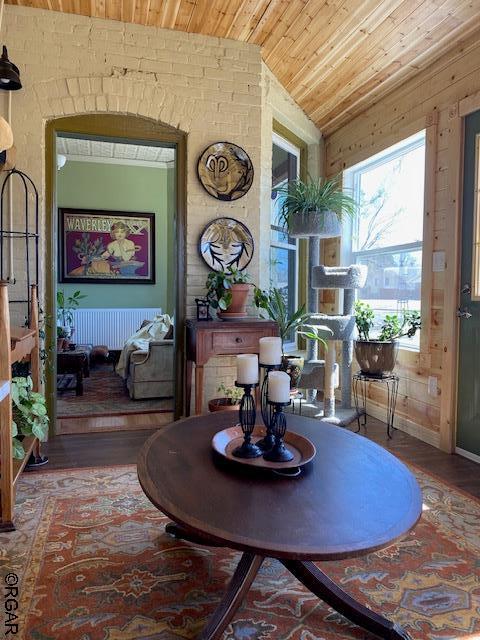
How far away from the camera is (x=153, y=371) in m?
4.55

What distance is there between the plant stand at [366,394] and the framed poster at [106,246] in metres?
4.19

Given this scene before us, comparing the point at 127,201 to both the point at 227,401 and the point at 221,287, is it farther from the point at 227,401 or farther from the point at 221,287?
the point at 227,401

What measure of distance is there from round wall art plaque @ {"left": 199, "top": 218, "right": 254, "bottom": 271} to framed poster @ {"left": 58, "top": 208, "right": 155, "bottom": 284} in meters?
3.83

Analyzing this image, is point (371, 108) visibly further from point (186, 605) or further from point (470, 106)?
point (186, 605)

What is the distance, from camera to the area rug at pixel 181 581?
1.47 metres

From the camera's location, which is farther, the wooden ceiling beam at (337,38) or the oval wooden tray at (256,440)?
the wooden ceiling beam at (337,38)

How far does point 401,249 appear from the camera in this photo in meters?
3.71

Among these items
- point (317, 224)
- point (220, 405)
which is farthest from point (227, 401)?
point (317, 224)

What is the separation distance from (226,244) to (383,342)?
4.58 ft

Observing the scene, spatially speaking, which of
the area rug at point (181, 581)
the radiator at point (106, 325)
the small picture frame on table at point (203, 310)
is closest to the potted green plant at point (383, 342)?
the small picture frame on table at point (203, 310)

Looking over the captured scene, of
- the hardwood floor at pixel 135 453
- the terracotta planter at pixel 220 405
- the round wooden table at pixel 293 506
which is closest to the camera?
the round wooden table at pixel 293 506

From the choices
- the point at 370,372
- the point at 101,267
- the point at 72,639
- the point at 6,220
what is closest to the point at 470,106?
the point at 370,372

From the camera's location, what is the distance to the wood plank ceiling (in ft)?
9.39

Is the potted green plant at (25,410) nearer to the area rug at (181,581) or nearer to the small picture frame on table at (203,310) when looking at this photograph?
the area rug at (181,581)
